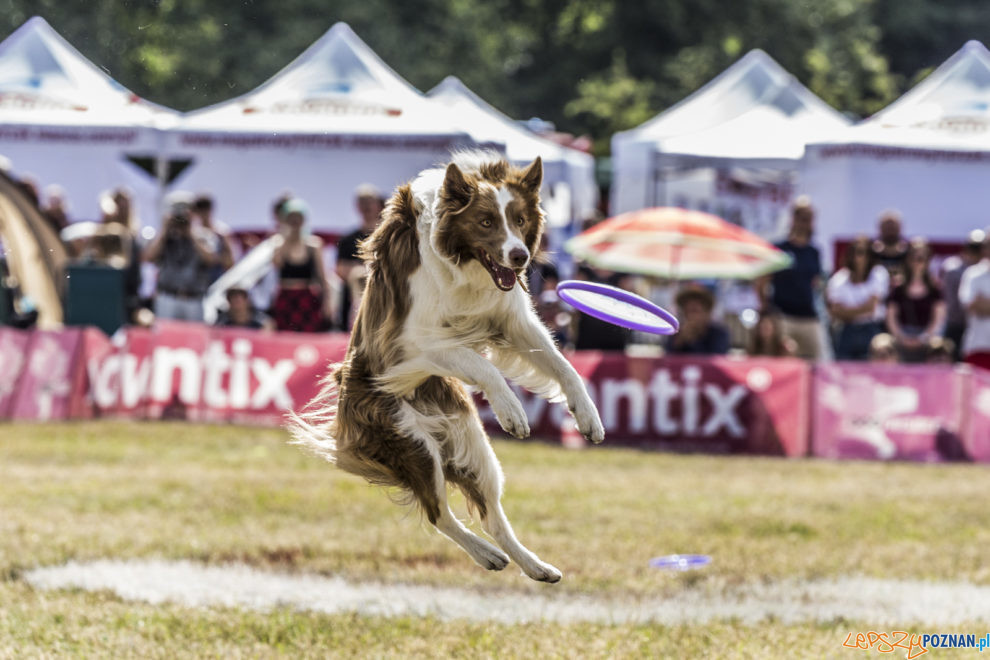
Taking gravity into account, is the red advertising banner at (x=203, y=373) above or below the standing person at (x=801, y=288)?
below

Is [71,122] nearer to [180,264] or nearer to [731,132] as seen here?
[180,264]

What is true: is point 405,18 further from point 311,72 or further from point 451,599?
point 451,599

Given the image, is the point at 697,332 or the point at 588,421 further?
the point at 697,332

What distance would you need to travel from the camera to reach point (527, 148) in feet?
60.1

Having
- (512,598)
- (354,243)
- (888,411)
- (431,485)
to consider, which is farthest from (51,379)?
(431,485)

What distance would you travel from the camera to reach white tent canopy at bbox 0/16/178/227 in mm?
13266

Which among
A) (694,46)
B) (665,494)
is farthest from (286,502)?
(694,46)

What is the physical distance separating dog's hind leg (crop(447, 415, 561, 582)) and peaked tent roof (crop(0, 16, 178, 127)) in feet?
25.6

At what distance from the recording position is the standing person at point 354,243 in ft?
29.1

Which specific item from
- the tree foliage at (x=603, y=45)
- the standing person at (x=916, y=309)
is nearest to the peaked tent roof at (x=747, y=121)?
the standing person at (x=916, y=309)

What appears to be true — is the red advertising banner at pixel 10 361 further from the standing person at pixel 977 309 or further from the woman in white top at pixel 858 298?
the standing person at pixel 977 309

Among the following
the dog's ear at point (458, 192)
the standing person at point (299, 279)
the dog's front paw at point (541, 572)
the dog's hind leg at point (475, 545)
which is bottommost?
the dog's front paw at point (541, 572)

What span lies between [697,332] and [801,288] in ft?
3.59

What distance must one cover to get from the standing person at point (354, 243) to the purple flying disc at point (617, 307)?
0.89 meters
